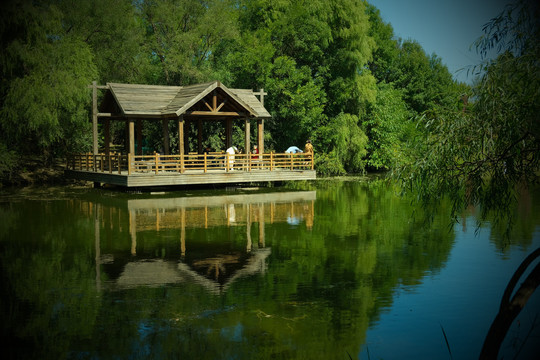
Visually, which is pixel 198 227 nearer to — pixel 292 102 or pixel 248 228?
pixel 248 228

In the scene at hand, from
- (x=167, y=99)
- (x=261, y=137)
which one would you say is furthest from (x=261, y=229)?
(x=261, y=137)

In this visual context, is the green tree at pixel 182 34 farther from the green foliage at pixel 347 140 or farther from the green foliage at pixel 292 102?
the green foliage at pixel 347 140

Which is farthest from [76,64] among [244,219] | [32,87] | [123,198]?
[244,219]

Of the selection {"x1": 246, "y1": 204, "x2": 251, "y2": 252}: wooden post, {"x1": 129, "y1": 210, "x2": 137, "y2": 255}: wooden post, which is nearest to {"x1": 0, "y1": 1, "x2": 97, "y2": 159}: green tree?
{"x1": 129, "y1": 210, "x2": 137, "y2": 255}: wooden post

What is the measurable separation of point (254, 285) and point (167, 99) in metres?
19.3

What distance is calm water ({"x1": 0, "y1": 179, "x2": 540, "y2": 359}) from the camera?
6711 mm

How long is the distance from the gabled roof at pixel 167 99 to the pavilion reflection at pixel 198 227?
4.92m

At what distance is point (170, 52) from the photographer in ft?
118

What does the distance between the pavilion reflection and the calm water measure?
0.06 m

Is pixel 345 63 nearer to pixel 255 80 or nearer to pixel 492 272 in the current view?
pixel 255 80

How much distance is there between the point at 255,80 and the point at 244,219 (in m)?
21.2

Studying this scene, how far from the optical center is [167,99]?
27.1m

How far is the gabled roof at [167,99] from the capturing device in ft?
A: 81.8

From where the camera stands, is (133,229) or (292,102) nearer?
(133,229)
